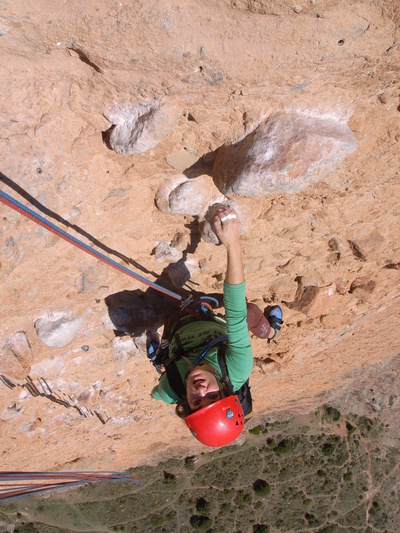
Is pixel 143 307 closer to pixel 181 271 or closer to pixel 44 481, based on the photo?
pixel 181 271

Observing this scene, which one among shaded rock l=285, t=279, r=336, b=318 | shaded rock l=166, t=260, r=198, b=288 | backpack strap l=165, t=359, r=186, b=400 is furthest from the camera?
shaded rock l=285, t=279, r=336, b=318

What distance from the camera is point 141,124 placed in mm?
1648

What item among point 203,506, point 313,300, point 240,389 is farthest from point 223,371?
point 203,506

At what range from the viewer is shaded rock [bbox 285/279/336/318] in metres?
3.05

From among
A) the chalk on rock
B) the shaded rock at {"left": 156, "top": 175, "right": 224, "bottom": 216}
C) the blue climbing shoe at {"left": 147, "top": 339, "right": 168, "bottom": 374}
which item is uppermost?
the shaded rock at {"left": 156, "top": 175, "right": 224, "bottom": 216}

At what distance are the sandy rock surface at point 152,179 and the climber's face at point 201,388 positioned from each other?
2.80 feet

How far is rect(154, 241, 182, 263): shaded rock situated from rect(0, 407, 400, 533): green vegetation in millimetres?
4767

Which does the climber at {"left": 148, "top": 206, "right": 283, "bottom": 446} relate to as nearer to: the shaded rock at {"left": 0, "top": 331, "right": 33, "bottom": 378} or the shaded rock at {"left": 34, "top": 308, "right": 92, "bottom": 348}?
the shaded rock at {"left": 34, "top": 308, "right": 92, "bottom": 348}

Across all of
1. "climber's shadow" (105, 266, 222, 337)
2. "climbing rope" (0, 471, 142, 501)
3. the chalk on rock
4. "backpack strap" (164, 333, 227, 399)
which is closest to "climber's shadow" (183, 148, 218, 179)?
the chalk on rock

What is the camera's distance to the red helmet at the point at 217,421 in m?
1.90

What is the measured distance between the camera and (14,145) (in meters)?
1.68

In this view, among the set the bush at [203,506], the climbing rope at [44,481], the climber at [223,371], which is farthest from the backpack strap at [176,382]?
the bush at [203,506]

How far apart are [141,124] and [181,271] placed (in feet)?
3.83

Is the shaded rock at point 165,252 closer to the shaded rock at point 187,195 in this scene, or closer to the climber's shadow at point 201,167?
the shaded rock at point 187,195
